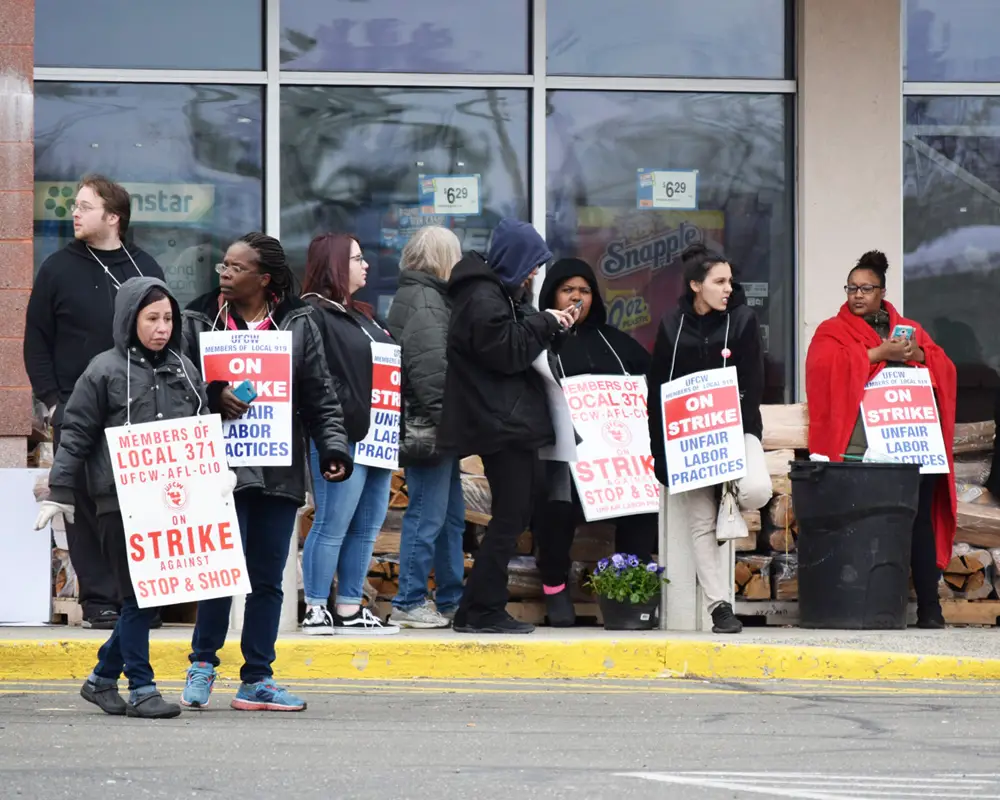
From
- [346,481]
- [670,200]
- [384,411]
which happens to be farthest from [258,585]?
[670,200]

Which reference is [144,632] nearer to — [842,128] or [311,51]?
[311,51]

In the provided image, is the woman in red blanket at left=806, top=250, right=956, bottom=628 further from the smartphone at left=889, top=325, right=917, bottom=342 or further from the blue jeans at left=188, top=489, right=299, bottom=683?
the blue jeans at left=188, top=489, right=299, bottom=683

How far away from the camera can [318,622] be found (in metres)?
10.6

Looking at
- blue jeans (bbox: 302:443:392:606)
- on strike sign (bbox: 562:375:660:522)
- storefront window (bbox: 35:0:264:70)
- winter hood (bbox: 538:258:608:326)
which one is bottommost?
blue jeans (bbox: 302:443:392:606)

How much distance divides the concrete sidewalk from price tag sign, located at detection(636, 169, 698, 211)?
4.35 m

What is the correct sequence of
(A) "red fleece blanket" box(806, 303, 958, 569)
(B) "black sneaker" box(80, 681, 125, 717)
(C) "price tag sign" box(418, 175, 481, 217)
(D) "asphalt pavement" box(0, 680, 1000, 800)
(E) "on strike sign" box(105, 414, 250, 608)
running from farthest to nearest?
(C) "price tag sign" box(418, 175, 481, 217)
(A) "red fleece blanket" box(806, 303, 958, 569)
(B) "black sneaker" box(80, 681, 125, 717)
(E) "on strike sign" box(105, 414, 250, 608)
(D) "asphalt pavement" box(0, 680, 1000, 800)

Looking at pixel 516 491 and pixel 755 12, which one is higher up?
pixel 755 12

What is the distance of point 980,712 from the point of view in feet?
28.2

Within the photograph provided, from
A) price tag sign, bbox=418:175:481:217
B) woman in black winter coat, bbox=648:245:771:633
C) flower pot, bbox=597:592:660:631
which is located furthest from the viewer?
price tag sign, bbox=418:175:481:217

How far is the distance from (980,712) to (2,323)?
245 inches

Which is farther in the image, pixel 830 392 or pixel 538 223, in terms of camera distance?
pixel 538 223

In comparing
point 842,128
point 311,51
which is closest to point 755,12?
point 842,128

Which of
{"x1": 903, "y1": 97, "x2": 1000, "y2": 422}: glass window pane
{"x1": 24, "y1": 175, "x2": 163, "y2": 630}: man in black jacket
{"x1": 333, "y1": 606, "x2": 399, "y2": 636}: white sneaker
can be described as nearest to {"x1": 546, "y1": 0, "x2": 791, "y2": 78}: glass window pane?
{"x1": 903, "y1": 97, "x2": 1000, "y2": 422}: glass window pane

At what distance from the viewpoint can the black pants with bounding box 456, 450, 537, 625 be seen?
34.2 feet
